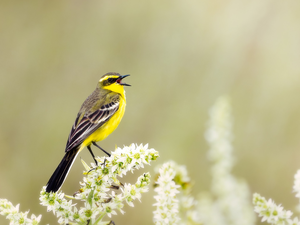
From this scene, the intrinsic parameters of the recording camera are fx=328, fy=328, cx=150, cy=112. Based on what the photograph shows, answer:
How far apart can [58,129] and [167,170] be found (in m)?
6.07

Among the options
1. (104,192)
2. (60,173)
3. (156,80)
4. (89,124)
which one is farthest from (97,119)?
(156,80)

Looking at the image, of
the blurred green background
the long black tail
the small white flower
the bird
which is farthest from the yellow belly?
the blurred green background

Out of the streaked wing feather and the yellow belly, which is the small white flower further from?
the yellow belly

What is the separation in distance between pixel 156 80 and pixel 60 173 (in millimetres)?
6428

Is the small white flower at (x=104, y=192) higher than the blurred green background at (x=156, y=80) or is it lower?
lower

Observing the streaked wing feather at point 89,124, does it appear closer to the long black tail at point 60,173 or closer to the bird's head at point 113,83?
Result: the long black tail at point 60,173

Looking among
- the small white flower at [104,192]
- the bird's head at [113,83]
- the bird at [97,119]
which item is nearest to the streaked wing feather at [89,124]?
the bird at [97,119]

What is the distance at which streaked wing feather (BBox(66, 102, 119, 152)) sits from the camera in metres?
3.46

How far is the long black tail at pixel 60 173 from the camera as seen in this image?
93.1 inches

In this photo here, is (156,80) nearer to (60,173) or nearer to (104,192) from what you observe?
(60,173)

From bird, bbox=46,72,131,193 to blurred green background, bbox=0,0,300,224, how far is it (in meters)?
2.71

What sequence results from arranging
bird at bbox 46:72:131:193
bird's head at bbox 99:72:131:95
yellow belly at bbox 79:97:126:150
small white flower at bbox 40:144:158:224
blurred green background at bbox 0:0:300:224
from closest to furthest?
1. small white flower at bbox 40:144:158:224
2. bird at bbox 46:72:131:193
3. yellow belly at bbox 79:97:126:150
4. bird's head at bbox 99:72:131:95
5. blurred green background at bbox 0:0:300:224

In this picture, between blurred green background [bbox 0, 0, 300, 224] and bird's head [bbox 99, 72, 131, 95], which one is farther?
blurred green background [bbox 0, 0, 300, 224]

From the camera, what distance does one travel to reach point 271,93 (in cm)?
861
